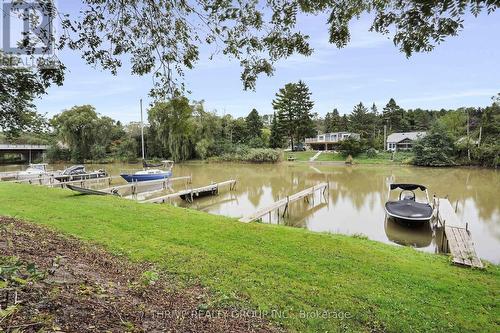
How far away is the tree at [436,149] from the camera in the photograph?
34438mm

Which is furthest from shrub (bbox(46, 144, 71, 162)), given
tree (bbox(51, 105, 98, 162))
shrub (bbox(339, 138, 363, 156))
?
shrub (bbox(339, 138, 363, 156))

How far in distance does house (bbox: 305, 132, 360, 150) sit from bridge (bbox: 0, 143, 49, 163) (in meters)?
42.7

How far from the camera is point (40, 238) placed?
4.99 metres

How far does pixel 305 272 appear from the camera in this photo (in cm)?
490

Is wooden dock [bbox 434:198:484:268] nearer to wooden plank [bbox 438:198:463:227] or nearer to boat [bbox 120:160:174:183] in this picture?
wooden plank [bbox 438:198:463:227]

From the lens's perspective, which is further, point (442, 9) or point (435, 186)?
point (435, 186)

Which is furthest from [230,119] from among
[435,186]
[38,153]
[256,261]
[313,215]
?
[256,261]

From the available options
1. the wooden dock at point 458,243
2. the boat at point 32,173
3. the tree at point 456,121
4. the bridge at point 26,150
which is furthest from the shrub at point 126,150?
the tree at point 456,121

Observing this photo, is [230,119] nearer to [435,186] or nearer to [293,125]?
[293,125]

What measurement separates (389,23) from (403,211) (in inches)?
387

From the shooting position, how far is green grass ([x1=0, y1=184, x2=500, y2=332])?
147 inches

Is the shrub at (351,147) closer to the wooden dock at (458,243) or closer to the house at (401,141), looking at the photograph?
the house at (401,141)

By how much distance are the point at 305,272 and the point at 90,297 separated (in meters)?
3.31

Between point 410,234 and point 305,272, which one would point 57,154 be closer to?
point 410,234
